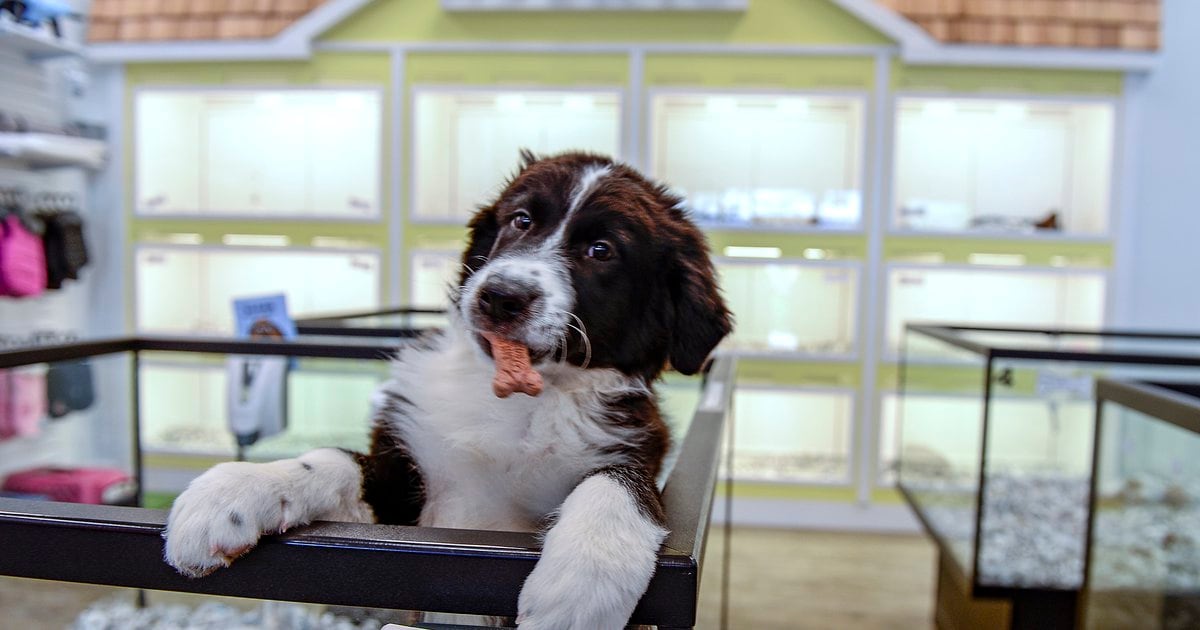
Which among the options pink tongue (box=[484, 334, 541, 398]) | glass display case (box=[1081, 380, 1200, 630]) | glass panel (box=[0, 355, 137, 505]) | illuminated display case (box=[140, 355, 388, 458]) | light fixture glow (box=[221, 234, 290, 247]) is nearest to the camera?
pink tongue (box=[484, 334, 541, 398])

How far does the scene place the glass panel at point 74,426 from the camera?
2074 millimetres

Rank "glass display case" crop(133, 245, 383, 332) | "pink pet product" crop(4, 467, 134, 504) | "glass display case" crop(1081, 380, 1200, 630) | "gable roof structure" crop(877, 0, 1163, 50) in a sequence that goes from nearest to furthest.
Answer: "glass display case" crop(1081, 380, 1200, 630)
"pink pet product" crop(4, 467, 134, 504)
"gable roof structure" crop(877, 0, 1163, 50)
"glass display case" crop(133, 245, 383, 332)

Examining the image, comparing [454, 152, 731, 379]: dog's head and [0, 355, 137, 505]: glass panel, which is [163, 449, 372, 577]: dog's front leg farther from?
[0, 355, 137, 505]: glass panel

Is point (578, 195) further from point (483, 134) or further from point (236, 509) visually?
point (483, 134)

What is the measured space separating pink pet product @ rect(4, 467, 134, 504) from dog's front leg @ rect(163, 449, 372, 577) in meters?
1.82

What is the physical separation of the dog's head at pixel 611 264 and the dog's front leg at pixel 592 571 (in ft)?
1.04

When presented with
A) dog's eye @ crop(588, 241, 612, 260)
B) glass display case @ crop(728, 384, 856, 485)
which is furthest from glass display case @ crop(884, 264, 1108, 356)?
dog's eye @ crop(588, 241, 612, 260)

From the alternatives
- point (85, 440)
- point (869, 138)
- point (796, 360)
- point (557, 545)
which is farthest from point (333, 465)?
point (869, 138)

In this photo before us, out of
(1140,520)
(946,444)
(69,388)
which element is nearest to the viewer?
(69,388)

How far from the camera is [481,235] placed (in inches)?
52.0

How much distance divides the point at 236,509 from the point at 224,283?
533 cm

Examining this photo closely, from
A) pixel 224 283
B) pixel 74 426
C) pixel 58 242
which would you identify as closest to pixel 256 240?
pixel 224 283

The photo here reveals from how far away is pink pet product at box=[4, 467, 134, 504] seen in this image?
2701 millimetres

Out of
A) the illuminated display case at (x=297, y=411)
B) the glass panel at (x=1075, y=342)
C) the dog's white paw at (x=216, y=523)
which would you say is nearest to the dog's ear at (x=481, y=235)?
the dog's white paw at (x=216, y=523)
